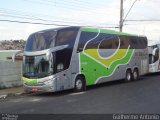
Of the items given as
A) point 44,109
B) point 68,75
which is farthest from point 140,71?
point 44,109

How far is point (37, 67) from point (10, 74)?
4780mm

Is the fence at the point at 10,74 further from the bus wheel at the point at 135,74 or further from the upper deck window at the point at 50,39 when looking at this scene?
the bus wheel at the point at 135,74

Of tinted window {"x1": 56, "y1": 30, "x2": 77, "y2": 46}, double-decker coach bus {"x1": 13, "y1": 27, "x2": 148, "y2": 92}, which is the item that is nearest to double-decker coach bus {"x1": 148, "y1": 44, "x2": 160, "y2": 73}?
double-decker coach bus {"x1": 13, "y1": 27, "x2": 148, "y2": 92}

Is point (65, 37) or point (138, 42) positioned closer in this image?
point (65, 37)

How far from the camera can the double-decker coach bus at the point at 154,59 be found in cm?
3703

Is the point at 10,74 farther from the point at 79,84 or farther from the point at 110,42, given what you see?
the point at 110,42

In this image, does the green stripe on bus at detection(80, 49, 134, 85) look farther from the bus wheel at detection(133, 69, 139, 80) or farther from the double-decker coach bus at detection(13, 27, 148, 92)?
the bus wheel at detection(133, 69, 139, 80)

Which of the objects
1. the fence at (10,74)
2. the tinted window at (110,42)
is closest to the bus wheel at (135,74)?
the tinted window at (110,42)

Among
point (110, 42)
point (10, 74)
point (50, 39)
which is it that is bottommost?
point (10, 74)

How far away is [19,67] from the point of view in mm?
26141

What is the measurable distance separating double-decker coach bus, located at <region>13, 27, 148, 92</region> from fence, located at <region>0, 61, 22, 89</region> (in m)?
3.35

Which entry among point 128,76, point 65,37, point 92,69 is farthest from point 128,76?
point 65,37

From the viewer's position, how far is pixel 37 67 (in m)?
21.0

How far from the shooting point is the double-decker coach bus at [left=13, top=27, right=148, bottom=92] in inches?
819
